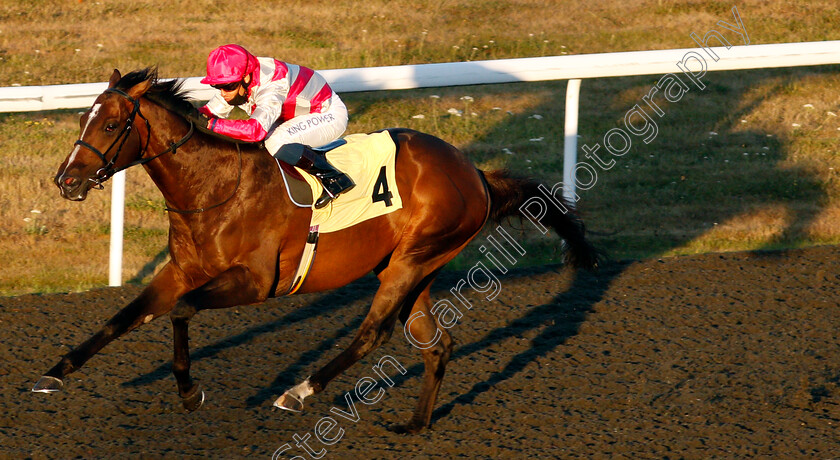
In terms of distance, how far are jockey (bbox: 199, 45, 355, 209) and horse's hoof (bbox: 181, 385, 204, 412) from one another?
0.90 m

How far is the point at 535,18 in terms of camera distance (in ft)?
35.7

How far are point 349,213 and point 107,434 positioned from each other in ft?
4.30

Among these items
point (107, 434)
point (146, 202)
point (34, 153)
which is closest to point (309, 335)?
point (107, 434)

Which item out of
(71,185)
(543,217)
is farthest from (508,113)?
(71,185)

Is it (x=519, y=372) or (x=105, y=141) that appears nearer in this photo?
(x=105, y=141)

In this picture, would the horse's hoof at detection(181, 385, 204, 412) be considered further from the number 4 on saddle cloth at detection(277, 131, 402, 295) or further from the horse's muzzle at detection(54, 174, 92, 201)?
the horse's muzzle at detection(54, 174, 92, 201)

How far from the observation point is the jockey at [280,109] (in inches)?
152

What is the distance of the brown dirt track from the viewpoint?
3832mm

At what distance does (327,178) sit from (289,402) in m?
0.93

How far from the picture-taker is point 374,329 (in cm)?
417

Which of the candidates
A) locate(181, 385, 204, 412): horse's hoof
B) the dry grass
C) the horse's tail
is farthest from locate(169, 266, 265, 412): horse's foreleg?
the dry grass

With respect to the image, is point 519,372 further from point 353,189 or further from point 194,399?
point 194,399

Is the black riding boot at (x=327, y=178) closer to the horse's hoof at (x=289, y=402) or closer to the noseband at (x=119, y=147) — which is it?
the noseband at (x=119, y=147)

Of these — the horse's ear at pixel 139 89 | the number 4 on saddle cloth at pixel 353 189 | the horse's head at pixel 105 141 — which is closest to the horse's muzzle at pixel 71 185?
the horse's head at pixel 105 141
